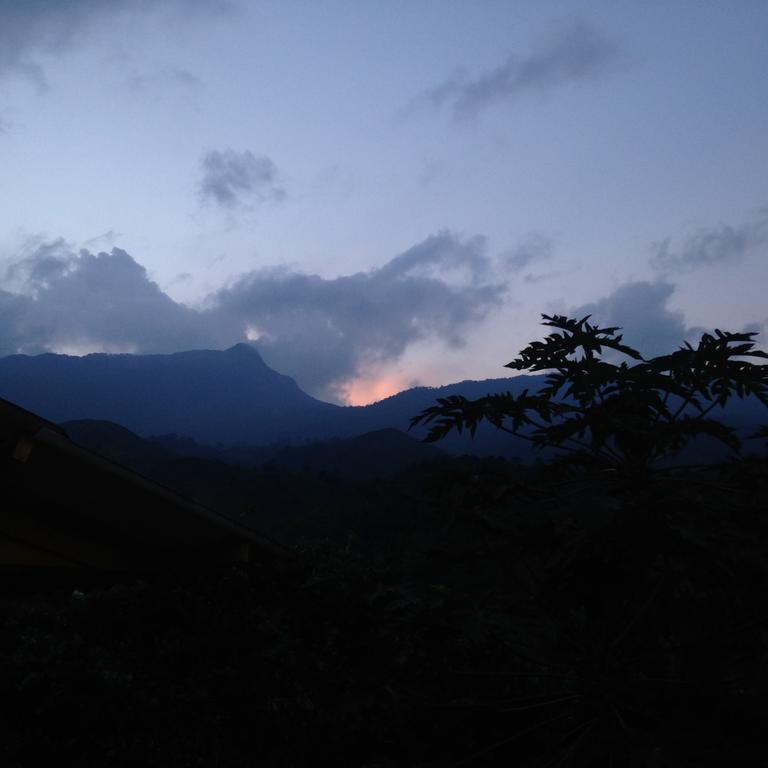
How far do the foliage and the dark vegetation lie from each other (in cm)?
1

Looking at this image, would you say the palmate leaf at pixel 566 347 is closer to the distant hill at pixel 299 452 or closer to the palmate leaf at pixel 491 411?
the palmate leaf at pixel 491 411

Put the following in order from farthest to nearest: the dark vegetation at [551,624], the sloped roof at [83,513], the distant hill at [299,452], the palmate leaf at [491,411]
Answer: the distant hill at [299,452]
the sloped roof at [83,513]
the palmate leaf at [491,411]
the dark vegetation at [551,624]

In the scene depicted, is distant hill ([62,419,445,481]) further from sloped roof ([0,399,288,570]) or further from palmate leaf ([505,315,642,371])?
palmate leaf ([505,315,642,371])

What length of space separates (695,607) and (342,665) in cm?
367

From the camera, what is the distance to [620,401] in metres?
2.61

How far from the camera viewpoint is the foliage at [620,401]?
2555 mm

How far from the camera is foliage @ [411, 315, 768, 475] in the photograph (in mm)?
2555

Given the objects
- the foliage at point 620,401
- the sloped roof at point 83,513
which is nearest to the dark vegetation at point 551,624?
the foliage at point 620,401

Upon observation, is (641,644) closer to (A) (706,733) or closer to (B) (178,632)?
(A) (706,733)

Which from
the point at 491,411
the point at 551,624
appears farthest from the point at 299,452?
the point at 551,624

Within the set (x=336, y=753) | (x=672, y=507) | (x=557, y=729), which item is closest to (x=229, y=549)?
(x=336, y=753)

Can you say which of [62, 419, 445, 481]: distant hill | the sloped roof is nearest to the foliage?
the sloped roof

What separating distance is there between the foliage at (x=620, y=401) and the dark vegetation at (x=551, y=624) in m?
0.01

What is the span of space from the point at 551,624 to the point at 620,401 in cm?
105
